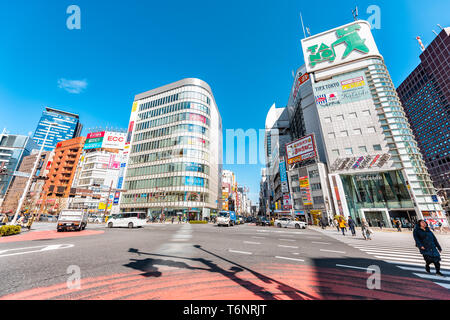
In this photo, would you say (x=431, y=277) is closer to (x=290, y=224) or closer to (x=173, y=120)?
(x=290, y=224)

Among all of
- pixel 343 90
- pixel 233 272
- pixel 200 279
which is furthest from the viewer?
pixel 343 90

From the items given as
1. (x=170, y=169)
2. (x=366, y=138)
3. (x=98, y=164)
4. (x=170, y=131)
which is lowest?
(x=170, y=169)

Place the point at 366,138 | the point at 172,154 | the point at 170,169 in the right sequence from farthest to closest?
the point at 172,154
the point at 170,169
the point at 366,138

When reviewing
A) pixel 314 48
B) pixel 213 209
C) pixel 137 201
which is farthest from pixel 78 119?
pixel 314 48

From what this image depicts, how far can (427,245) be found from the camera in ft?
20.5

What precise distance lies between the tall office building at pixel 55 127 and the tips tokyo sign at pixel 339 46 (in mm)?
165171

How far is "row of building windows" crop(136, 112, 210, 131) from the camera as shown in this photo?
5256 centimetres

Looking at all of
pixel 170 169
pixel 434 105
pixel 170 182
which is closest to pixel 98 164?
pixel 170 169

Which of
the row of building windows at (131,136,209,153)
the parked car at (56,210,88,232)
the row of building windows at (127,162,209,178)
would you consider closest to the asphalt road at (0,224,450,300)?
the parked car at (56,210,88,232)

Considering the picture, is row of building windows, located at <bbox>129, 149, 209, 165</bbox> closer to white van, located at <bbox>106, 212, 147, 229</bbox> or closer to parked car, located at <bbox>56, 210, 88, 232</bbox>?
white van, located at <bbox>106, 212, 147, 229</bbox>

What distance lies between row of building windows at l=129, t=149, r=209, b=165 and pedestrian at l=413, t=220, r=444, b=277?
153ft

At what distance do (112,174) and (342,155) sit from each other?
249ft

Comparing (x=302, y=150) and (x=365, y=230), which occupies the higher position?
(x=302, y=150)

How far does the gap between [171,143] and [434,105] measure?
11465 centimetres
